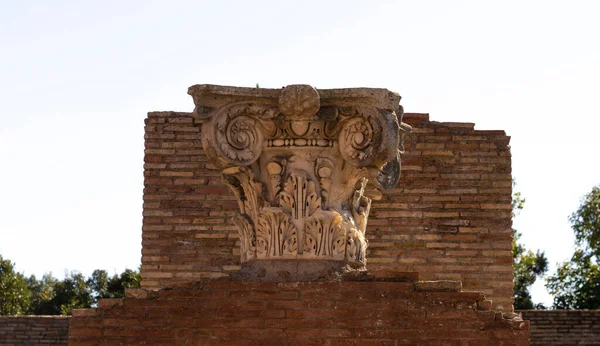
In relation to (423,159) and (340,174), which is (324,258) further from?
(423,159)

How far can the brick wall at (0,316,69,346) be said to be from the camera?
16469 millimetres

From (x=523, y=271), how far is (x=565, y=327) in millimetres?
16349

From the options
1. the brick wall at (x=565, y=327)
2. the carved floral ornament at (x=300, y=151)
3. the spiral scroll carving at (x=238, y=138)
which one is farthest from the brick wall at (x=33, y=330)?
the spiral scroll carving at (x=238, y=138)

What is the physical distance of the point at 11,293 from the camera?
1337 inches

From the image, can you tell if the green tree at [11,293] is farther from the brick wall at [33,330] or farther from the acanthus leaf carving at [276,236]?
the acanthus leaf carving at [276,236]

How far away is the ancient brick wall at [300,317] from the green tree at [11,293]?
25976mm

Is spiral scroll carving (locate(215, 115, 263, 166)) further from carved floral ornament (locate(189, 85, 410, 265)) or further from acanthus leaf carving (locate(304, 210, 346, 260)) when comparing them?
acanthus leaf carving (locate(304, 210, 346, 260))

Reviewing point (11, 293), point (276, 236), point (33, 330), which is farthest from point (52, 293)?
point (276, 236)

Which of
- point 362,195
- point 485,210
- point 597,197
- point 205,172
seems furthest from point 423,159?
point 597,197

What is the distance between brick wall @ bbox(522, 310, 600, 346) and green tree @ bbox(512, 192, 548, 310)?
10865 millimetres

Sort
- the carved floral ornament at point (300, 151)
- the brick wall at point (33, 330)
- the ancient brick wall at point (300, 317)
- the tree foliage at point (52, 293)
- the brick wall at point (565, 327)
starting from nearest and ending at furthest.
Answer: the ancient brick wall at point (300, 317) < the carved floral ornament at point (300, 151) < the brick wall at point (33, 330) < the brick wall at point (565, 327) < the tree foliage at point (52, 293)

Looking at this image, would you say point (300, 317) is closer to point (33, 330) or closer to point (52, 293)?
point (33, 330)

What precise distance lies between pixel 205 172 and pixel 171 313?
533cm

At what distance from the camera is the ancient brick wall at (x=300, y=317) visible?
27.6ft
